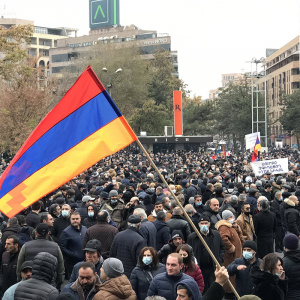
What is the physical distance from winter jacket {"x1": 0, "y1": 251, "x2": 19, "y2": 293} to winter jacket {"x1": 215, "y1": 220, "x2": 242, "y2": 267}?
3089mm

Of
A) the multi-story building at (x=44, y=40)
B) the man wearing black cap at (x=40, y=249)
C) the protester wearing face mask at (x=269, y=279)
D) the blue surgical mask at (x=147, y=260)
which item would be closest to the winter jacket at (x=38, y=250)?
the man wearing black cap at (x=40, y=249)

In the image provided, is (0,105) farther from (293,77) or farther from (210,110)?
(293,77)

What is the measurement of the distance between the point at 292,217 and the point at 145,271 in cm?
573

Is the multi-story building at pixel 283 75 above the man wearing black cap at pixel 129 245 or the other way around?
above

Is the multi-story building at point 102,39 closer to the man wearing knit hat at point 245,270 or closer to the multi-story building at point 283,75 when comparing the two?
the multi-story building at point 283,75

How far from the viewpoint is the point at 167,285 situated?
21.6 feet

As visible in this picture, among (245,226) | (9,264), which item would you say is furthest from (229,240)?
(9,264)

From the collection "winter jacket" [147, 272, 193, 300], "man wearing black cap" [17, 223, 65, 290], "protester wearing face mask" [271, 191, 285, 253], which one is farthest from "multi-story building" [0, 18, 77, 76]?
"winter jacket" [147, 272, 193, 300]

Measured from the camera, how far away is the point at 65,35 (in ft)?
491

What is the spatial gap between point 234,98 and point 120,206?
66842mm

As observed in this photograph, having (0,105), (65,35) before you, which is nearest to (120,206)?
(0,105)

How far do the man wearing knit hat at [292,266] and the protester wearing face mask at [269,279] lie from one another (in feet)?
2.47

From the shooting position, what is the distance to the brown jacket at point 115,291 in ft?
18.0

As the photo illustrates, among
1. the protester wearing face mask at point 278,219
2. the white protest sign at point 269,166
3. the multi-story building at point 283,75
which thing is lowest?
the protester wearing face mask at point 278,219
